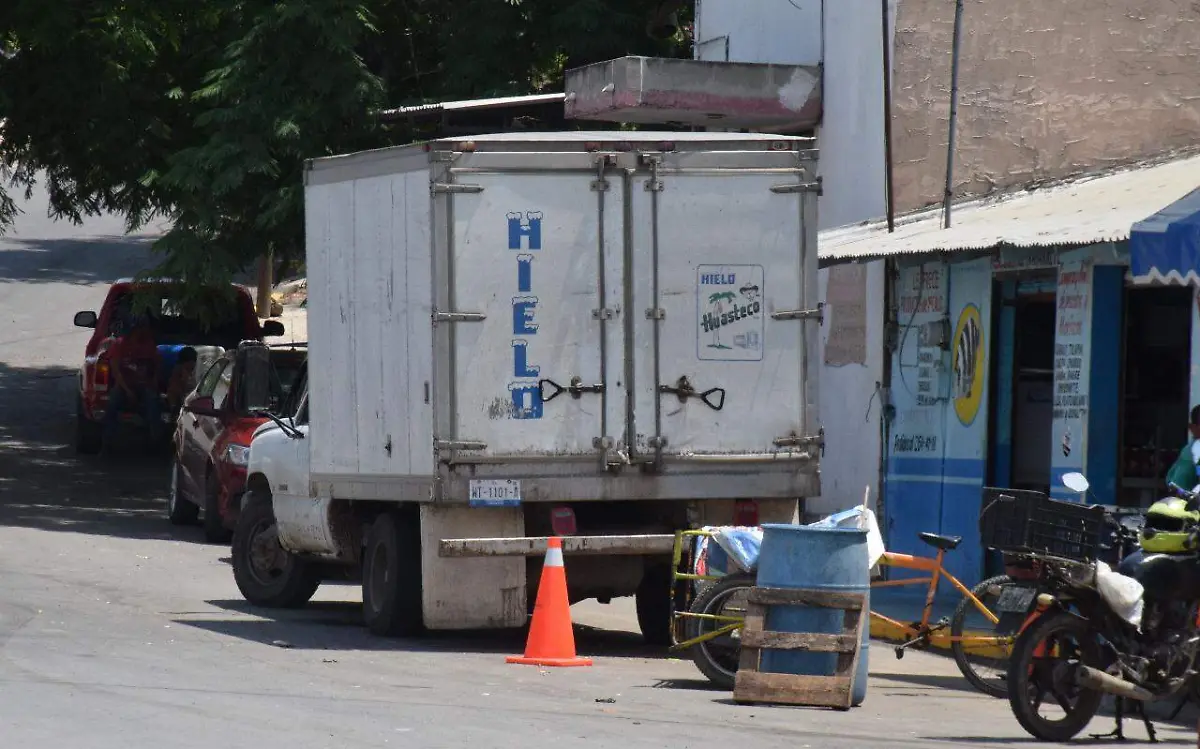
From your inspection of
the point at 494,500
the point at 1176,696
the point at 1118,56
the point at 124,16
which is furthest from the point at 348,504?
the point at 124,16

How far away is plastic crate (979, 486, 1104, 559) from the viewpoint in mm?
9578

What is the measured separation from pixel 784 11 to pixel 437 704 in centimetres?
1237

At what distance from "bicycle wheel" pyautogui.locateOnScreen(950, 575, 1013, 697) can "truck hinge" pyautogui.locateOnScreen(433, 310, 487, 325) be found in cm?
322

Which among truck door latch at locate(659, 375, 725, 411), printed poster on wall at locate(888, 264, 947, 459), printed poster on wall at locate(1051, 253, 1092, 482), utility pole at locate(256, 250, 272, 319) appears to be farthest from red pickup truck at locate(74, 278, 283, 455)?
utility pole at locate(256, 250, 272, 319)

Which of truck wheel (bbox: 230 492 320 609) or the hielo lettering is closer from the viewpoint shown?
the hielo lettering

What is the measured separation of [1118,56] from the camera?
18188mm

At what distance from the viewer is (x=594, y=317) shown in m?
12.0

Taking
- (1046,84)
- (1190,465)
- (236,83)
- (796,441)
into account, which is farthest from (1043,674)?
(236,83)

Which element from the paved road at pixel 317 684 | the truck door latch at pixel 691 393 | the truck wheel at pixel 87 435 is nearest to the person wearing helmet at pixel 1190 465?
the paved road at pixel 317 684

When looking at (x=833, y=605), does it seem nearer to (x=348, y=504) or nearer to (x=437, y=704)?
(x=437, y=704)

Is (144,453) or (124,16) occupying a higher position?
(124,16)

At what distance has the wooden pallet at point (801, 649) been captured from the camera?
Result: 10.1 m

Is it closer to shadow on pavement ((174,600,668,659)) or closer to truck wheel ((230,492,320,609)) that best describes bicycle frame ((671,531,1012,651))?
shadow on pavement ((174,600,668,659))

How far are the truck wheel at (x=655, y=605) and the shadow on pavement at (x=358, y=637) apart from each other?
0.40 ft
